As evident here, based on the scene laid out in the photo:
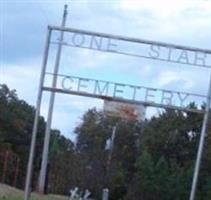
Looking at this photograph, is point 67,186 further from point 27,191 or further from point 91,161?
point 27,191

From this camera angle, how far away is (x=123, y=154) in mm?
67938

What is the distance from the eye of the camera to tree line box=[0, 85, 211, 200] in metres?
56.7

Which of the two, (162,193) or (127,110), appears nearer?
(127,110)

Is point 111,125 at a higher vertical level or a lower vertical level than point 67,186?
higher

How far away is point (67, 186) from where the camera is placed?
186 feet

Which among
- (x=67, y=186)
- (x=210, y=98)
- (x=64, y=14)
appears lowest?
(x=67, y=186)

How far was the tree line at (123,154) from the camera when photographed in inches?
2232

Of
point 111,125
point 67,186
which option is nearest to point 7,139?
point 111,125

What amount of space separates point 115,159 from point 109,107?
46.3 meters

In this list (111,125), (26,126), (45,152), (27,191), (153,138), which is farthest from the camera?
(26,126)

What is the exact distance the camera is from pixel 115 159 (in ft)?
218

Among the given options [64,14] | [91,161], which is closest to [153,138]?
Answer: [91,161]

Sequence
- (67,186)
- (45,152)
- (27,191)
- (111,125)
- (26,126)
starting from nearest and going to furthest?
(27,191) → (45,152) → (67,186) → (111,125) → (26,126)

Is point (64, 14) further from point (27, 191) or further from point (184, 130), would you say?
point (184, 130)
